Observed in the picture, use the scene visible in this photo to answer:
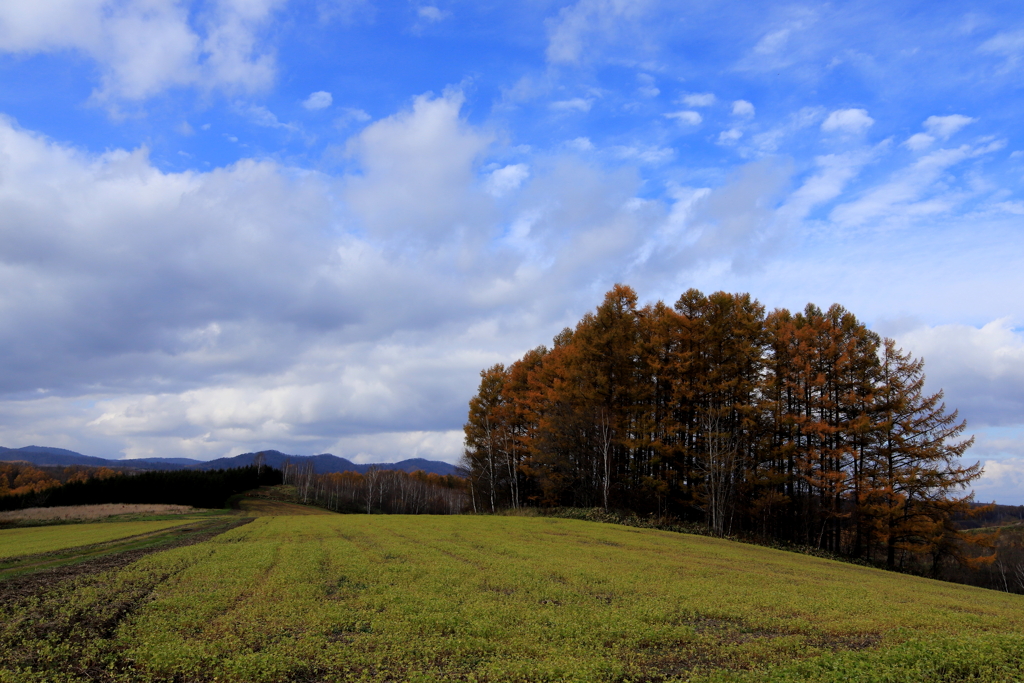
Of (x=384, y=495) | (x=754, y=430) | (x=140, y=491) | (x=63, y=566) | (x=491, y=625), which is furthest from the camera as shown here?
(x=384, y=495)

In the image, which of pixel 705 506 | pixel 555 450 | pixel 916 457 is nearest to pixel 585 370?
pixel 555 450

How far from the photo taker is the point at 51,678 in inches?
244

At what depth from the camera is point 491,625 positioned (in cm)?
859

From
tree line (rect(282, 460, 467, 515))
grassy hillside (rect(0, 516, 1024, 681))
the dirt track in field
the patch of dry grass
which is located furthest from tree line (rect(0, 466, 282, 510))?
grassy hillside (rect(0, 516, 1024, 681))

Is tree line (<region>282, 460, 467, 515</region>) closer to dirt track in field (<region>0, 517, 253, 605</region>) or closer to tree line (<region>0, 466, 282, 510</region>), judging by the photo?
tree line (<region>0, 466, 282, 510</region>)

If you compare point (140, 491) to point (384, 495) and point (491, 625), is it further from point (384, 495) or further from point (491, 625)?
point (491, 625)

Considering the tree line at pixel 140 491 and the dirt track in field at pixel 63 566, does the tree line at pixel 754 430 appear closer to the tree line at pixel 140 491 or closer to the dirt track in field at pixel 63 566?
the dirt track in field at pixel 63 566

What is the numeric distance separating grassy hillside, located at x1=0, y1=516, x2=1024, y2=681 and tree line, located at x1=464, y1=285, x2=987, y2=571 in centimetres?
1490

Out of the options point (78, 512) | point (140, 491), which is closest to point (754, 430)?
point (78, 512)

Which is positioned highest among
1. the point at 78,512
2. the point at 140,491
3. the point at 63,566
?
the point at 63,566

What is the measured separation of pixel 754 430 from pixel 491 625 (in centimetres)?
2784

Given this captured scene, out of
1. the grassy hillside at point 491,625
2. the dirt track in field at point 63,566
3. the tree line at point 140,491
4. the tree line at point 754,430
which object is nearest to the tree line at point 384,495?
the tree line at point 140,491

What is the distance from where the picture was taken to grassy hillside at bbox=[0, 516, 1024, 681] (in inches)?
259

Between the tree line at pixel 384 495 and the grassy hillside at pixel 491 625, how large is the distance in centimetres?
7710
